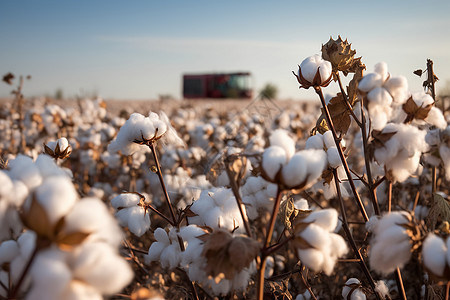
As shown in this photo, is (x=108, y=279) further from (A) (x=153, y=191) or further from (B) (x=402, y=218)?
(A) (x=153, y=191)

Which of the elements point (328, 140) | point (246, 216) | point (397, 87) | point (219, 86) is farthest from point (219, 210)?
point (219, 86)

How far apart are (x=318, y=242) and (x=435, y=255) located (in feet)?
0.76

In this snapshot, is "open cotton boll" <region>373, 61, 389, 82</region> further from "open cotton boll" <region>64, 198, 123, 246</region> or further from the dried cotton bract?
"open cotton boll" <region>64, 198, 123, 246</region>

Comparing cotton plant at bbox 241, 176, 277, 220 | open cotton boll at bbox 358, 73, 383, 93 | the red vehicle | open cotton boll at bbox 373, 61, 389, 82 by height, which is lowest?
the red vehicle

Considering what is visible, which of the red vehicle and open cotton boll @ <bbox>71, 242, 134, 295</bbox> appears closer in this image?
open cotton boll @ <bbox>71, 242, 134, 295</bbox>

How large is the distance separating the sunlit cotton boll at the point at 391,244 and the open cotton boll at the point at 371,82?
378mm

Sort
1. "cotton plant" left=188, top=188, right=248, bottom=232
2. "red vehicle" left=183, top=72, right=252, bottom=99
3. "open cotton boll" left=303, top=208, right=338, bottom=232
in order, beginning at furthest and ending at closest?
"red vehicle" left=183, top=72, right=252, bottom=99 → "cotton plant" left=188, top=188, right=248, bottom=232 → "open cotton boll" left=303, top=208, right=338, bottom=232

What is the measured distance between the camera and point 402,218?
87 centimetres

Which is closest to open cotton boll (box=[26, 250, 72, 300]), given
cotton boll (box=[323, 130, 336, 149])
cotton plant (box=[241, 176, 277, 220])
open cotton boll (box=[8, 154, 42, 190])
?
open cotton boll (box=[8, 154, 42, 190])

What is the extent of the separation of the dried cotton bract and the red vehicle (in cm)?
2735

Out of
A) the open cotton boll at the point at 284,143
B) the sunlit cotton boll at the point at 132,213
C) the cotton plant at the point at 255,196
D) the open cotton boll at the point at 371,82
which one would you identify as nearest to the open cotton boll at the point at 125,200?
the sunlit cotton boll at the point at 132,213

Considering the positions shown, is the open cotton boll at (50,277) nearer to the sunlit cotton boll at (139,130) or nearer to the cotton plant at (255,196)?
the sunlit cotton boll at (139,130)

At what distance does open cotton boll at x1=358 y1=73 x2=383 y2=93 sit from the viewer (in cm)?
109

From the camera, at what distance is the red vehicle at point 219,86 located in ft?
93.0
